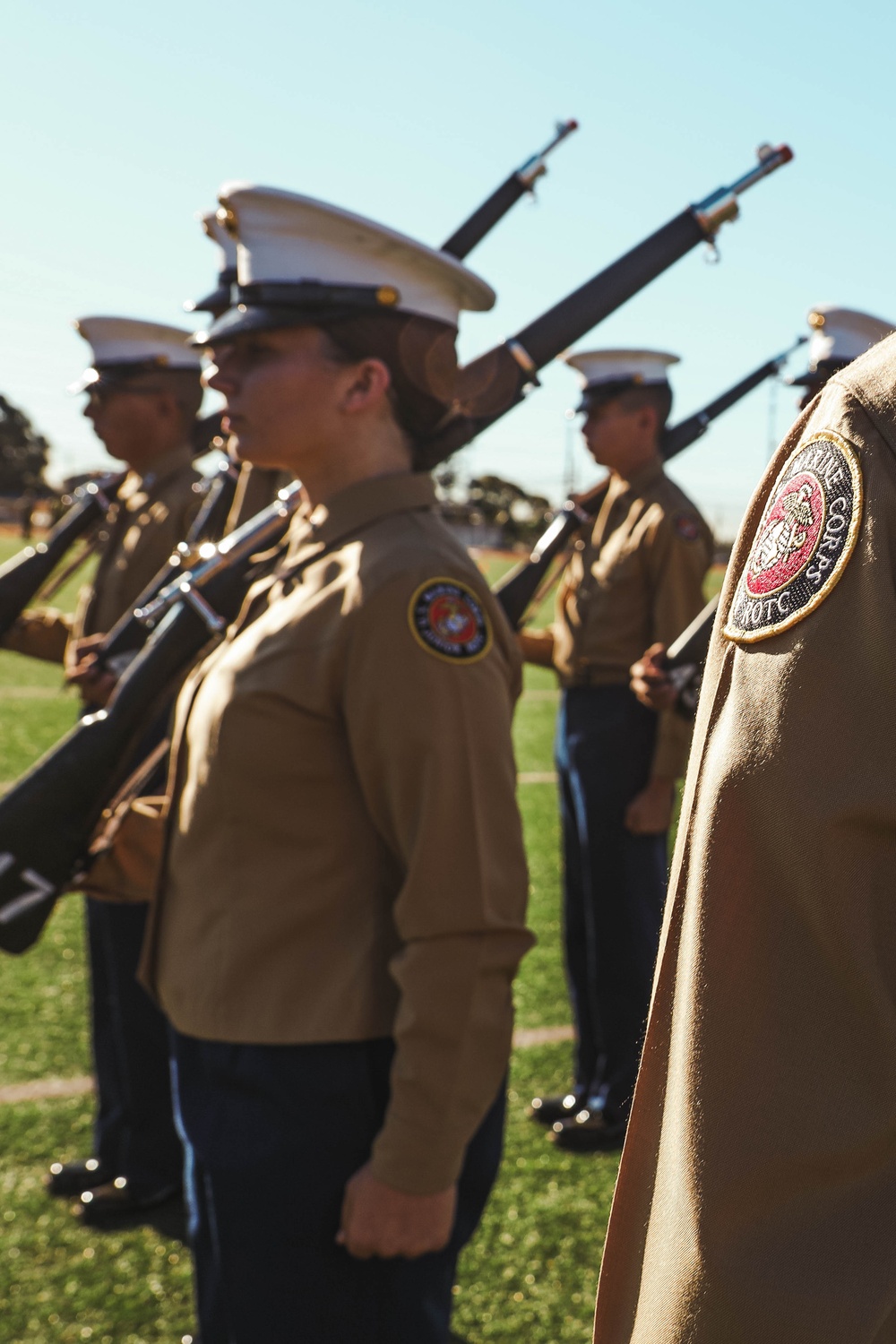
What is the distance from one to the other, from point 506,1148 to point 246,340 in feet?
8.75

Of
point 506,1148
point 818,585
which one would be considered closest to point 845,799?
point 818,585

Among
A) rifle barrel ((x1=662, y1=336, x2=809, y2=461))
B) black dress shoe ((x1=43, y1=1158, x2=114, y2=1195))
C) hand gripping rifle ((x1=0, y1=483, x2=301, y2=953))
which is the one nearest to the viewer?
hand gripping rifle ((x1=0, y1=483, x2=301, y2=953))

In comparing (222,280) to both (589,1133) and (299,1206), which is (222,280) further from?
(589,1133)

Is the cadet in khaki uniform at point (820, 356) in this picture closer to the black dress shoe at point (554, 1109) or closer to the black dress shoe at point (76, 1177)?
the black dress shoe at point (554, 1109)

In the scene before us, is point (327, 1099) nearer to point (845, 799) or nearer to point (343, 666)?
point (343, 666)

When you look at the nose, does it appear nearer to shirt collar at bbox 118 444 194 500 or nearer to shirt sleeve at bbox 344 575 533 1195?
shirt sleeve at bbox 344 575 533 1195

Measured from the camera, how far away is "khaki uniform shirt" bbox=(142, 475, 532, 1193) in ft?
5.25

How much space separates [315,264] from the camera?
1938mm

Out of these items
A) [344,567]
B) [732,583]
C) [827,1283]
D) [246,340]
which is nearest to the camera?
[827,1283]

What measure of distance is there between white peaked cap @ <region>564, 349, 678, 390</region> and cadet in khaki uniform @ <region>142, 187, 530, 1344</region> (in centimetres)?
274

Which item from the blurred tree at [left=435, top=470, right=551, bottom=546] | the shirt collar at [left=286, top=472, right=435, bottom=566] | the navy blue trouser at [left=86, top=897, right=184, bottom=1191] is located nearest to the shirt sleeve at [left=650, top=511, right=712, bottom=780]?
the navy blue trouser at [left=86, top=897, right=184, bottom=1191]

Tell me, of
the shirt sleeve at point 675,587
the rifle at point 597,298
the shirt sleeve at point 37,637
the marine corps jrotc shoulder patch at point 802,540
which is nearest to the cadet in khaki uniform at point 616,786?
the shirt sleeve at point 675,587

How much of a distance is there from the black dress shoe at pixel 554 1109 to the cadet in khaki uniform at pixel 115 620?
1.14 meters

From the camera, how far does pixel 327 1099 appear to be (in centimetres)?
167
